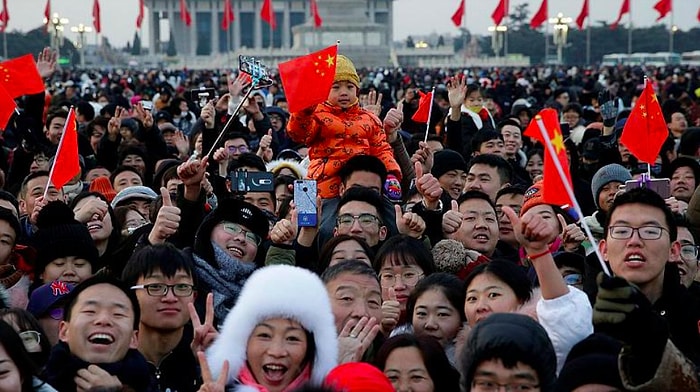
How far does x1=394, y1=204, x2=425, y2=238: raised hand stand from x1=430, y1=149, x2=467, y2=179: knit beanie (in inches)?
84.1

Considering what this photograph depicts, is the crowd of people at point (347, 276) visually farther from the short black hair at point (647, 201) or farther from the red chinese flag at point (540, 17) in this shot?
the red chinese flag at point (540, 17)

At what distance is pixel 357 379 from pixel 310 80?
4.81 m

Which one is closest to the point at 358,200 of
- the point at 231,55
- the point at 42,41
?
the point at 231,55

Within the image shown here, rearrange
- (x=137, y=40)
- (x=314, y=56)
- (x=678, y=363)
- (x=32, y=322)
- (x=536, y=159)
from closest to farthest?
1. (x=678, y=363)
2. (x=32, y=322)
3. (x=314, y=56)
4. (x=536, y=159)
5. (x=137, y=40)

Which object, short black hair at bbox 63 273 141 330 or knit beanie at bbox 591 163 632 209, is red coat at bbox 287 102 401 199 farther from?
short black hair at bbox 63 273 141 330

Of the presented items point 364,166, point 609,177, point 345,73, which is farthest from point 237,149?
point 609,177

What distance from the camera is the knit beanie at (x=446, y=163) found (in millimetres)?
9250

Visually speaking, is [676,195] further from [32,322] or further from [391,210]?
[32,322]

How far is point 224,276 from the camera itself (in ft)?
20.6

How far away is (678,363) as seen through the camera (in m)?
4.14

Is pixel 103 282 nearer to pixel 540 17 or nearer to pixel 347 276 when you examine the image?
pixel 347 276

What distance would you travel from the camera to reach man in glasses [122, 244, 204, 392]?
17.6 ft

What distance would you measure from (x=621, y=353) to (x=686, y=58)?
6743 cm

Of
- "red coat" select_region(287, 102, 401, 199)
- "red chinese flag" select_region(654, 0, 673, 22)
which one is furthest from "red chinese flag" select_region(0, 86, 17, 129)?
"red chinese flag" select_region(654, 0, 673, 22)
